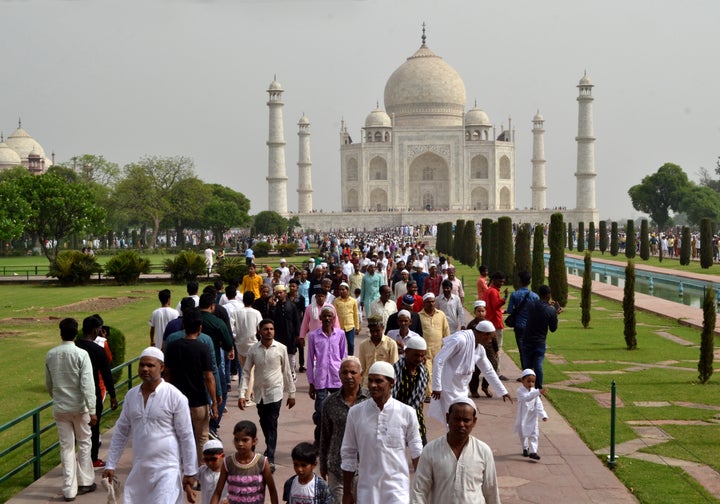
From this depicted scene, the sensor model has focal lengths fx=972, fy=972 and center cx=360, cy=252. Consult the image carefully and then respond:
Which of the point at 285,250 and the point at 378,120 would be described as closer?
the point at 285,250

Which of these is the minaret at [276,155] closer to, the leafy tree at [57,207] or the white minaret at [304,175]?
the white minaret at [304,175]

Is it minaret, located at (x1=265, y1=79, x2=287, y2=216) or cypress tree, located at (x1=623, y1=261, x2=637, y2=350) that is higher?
minaret, located at (x1=265, y1=79, x2=287, y2=216)

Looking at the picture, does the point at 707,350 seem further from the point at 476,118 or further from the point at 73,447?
the point at 476,118

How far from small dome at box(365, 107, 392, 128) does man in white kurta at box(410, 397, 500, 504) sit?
5504 centimetres

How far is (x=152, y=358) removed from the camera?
163 inches

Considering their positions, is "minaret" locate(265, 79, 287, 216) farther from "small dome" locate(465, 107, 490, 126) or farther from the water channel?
the water channel

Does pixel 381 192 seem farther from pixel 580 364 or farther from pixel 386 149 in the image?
pixel 580 364

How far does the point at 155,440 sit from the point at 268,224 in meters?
41.0

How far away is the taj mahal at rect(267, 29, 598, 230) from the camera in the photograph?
177 ft

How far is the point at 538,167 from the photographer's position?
57.4 metres

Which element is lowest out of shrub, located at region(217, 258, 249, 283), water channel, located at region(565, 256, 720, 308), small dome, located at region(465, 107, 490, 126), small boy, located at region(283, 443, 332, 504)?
water channel, located at region(565, 256, 720, 308)

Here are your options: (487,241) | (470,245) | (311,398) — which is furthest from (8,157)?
(311,398)

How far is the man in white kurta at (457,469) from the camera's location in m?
3.30

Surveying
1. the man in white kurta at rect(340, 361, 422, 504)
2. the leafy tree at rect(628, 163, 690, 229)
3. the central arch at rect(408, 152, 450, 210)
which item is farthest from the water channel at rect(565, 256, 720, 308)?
the central arch at rect(408, 152, 450, 210)
